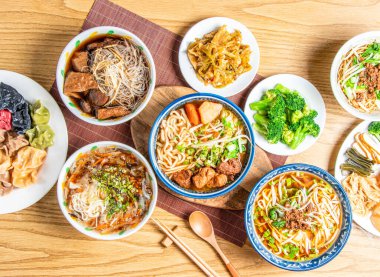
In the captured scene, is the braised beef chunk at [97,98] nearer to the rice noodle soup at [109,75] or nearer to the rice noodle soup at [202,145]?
the rice noodle soup at [109,75]

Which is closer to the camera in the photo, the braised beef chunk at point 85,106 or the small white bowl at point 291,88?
the braised beef chunk at point 85,106

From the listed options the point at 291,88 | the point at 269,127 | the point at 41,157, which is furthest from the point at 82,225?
the point at 291,88

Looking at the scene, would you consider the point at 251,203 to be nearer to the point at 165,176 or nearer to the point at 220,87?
the point at 165,176

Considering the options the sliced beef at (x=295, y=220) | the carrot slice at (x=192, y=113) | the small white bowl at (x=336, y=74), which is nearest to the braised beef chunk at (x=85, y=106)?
the carrot slice at (x=192, y=113)

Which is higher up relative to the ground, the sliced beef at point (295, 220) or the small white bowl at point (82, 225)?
the sliced beef at point (295, 220)

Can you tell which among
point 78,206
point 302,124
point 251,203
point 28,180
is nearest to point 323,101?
point 302,124

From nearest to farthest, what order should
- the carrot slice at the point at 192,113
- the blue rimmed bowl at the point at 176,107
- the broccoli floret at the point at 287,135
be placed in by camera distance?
1. the blue rimmed bowl at the point at 176,107
2. the carrot slice at the point at 192,113
3. the broccoli floret at the point at 287,135
